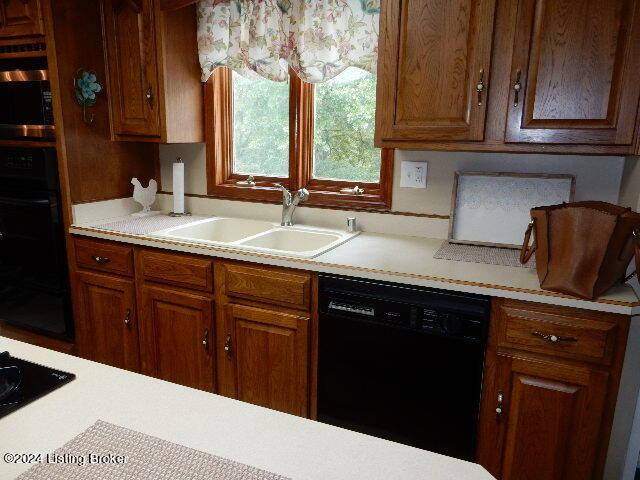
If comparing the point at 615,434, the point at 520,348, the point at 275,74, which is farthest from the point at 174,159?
the point at 615,434

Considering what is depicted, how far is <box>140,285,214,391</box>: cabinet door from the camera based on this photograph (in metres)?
2.04

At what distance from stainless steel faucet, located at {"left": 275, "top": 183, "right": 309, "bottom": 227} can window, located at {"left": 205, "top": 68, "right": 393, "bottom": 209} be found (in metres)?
0.11

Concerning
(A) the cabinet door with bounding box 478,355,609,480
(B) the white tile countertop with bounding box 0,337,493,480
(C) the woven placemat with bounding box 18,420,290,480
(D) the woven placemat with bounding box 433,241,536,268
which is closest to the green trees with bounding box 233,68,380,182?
(D) the woven placemat with bounding box 433,241,536,268

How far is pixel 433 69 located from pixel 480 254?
744 mm

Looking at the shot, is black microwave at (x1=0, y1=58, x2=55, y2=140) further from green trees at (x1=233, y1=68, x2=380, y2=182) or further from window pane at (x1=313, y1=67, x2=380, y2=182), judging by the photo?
window pane at (x1=313, y1=67, x2=380, y2=182)

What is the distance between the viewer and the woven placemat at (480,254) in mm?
1777

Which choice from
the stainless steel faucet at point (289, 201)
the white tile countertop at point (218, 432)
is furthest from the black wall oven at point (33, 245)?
the white tile countertop at point (218, 432)

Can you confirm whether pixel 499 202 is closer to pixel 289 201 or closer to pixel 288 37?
pixel 289 201

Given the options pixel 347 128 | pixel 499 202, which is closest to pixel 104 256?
pixel 347 128

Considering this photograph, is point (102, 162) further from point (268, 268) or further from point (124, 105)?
point (268, 268)

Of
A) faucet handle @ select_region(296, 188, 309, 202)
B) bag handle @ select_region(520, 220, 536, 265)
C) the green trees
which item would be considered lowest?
bag handle @ select_region(520, 220, 536, 265)

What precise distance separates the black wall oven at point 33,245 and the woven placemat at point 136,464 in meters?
1.94

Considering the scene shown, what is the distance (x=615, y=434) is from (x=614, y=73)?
1.16m

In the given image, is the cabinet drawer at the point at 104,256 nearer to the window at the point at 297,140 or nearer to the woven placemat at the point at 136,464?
the window at the point at 297,140
